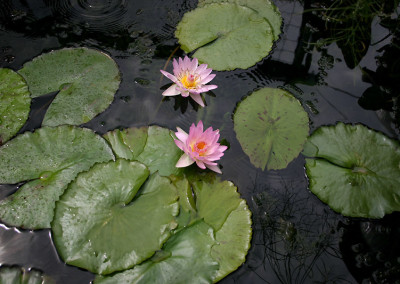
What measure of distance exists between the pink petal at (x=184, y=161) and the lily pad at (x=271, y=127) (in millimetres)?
420

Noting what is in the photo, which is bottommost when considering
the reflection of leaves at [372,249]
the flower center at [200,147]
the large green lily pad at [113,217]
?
the reflection of leaves at [372,249]

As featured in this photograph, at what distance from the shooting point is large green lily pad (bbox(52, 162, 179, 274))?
1.65 meters

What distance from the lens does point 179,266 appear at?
166 centimetres

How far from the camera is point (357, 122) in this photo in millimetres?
2418

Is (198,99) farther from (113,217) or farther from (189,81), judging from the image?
(113,217)

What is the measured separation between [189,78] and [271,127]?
0.69 metres

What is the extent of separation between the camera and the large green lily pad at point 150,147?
204 centimetres

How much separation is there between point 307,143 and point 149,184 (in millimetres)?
1144

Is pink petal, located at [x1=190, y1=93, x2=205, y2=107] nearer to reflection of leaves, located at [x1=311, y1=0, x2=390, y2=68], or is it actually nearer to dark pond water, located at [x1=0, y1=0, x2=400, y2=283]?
dark pond water, located at [x1=0, y1=0, x2=400, y2=283]

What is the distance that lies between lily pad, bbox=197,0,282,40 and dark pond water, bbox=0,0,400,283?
102 mm

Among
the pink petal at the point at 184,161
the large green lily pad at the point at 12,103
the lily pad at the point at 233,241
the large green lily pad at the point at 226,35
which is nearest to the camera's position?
the lily pad at the point at 233,241

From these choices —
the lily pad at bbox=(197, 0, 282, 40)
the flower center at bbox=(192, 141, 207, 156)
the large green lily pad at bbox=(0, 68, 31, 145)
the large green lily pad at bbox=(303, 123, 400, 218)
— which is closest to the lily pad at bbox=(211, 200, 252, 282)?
the flower center at bbox=(192, 141, 207, 156)

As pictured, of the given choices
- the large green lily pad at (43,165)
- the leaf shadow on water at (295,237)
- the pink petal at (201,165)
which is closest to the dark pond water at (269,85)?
the leaf shadow on water at (295,237)

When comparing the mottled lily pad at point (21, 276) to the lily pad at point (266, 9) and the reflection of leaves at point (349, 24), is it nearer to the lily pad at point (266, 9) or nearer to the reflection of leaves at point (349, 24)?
the lily pad at point (266, 9)
